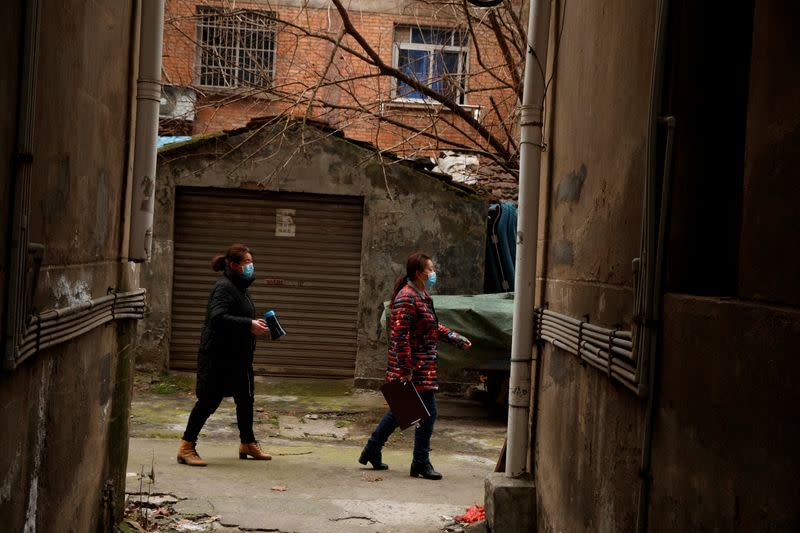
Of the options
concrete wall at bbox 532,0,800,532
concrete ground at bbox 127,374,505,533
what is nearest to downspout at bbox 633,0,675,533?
concrete wall at bbox 532,0,800,532

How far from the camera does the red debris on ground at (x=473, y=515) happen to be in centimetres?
731

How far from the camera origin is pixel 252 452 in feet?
30.5

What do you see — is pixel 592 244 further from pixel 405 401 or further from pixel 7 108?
pixel 405 401

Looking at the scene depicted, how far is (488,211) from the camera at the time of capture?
1552 centimetres

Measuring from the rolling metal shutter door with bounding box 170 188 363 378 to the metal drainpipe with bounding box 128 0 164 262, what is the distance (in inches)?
323

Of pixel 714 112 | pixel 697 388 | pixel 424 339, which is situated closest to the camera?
pixel 697 388

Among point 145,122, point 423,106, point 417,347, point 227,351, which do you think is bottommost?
point 227,351

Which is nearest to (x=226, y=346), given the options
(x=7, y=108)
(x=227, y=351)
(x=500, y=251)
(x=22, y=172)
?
(x=227, y=351)

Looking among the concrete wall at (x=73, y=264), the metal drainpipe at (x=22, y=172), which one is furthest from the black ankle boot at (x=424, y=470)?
the metal drainpipe at (x=22, y=172)

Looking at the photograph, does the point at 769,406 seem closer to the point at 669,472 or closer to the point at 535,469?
the point at 669,472

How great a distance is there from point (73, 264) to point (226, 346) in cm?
403

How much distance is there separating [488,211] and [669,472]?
12.2 meters

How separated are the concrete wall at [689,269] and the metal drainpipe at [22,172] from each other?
8.12 ft

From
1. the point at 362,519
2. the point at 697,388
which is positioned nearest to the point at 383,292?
the point at 362,519
